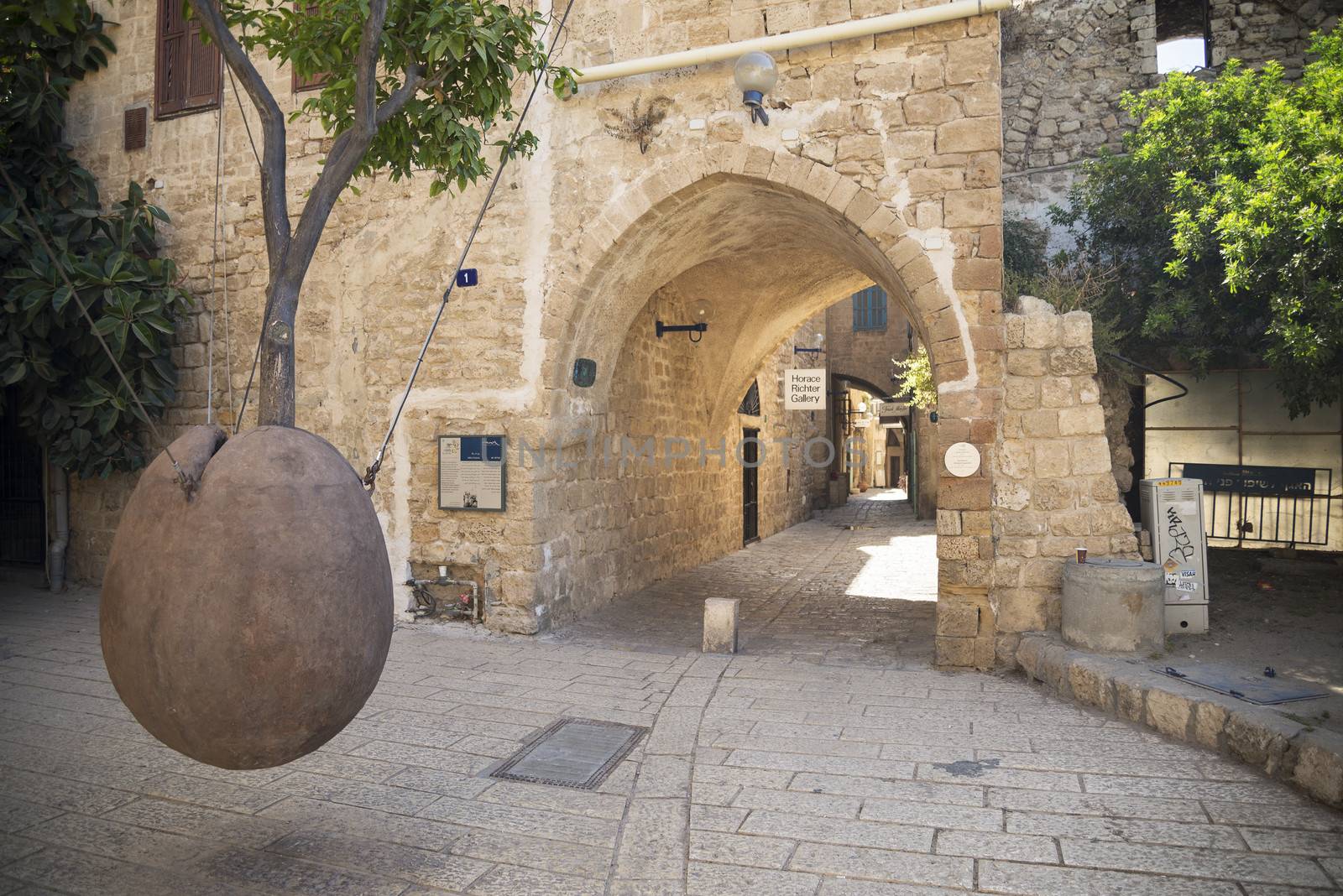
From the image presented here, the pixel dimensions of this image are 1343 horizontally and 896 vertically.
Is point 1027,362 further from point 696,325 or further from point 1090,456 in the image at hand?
point 696,325

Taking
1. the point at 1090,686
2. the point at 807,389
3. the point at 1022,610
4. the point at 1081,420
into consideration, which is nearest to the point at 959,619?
the point at 1022,610

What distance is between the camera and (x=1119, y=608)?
16.1 feet

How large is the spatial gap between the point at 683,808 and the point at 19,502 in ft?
29.8

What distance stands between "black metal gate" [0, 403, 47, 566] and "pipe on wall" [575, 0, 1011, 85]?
7.21 m

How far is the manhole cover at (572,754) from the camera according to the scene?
365 centimetres

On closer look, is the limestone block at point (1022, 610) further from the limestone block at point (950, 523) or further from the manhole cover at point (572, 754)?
the manhole cover at point (572, 754)

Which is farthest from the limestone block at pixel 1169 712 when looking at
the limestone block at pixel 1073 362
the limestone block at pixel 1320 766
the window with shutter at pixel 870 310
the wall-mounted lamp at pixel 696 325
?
the window with shutter at pixel 870 310

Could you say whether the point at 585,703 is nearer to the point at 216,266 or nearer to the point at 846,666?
the point at 846,666

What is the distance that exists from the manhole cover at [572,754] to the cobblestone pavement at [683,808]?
89 mm

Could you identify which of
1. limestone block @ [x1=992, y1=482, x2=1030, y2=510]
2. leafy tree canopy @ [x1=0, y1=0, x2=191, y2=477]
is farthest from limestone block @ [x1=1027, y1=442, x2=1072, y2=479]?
leafy tree canopy @ [x1=0, y1=0, x2=191, y2=477]

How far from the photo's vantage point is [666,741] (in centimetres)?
404

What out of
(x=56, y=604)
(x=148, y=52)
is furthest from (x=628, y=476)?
(x=148, y=52)

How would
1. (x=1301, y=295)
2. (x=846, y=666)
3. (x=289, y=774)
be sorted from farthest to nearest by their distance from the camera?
(x=1301, y=295) → (x=846, y=666) → (x=289, y=774)

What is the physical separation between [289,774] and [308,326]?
4.52 meters
